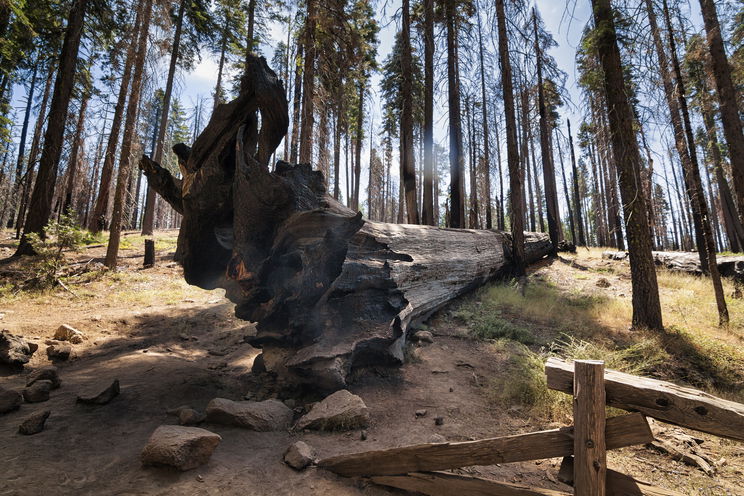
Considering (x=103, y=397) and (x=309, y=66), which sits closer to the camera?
(x=103, y=397)

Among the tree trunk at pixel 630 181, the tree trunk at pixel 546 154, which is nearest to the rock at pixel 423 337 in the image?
the tree trunk at pixel 630 181

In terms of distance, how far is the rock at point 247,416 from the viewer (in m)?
3.38

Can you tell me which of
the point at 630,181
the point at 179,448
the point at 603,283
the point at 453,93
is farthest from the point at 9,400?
the point at 453,93

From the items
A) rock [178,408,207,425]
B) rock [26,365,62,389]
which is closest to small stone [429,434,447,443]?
rock [178,408,207,425]

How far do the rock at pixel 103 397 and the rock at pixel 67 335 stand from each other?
123 inches

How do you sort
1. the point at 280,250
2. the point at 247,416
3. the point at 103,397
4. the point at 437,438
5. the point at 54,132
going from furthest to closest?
1. the point at 54,132
2. the point at 280,250
3. the point at 103,397
4. the point at 247,416
5. the point at 437,438

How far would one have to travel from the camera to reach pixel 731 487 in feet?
9.12

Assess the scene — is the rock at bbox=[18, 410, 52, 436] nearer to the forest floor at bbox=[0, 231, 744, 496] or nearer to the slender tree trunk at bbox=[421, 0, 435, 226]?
the forest floor at bbox=[0, 231, 744, 496]

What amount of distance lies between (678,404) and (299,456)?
9.14 ft

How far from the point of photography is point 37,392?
3584 mm

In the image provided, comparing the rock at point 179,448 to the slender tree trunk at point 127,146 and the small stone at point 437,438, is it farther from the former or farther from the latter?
the slender tree trunk at point 127,146

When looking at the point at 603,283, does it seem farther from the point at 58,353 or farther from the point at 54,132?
the point at 54,132

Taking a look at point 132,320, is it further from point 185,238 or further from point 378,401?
point 378,401

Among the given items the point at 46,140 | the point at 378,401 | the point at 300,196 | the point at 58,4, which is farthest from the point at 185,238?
the point at 58,4
